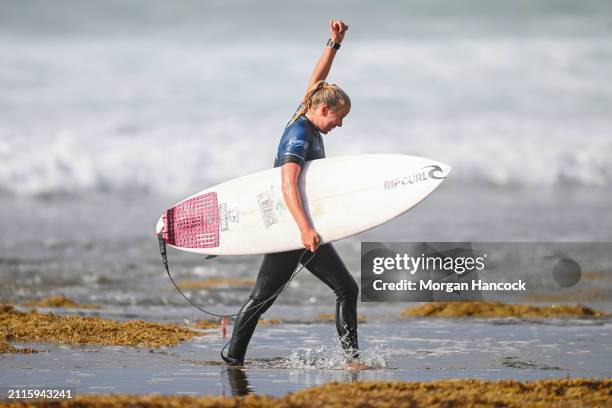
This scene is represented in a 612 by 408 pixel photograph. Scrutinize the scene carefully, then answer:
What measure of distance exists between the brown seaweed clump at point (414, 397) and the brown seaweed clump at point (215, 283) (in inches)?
347

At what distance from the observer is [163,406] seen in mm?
4570

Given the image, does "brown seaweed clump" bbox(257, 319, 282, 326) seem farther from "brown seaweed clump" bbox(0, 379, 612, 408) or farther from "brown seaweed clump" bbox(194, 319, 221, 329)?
"brown seaweed clump" bbox(0, 379, 612, 408)

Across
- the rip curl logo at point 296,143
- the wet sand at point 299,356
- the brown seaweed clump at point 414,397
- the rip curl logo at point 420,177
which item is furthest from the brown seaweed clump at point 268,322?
the brown seaweed clump at point 414,397

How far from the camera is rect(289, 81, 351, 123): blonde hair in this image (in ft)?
19.4

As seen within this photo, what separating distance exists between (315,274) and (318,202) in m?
0.46

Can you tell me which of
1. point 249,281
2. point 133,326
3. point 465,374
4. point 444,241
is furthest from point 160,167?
point 465,374

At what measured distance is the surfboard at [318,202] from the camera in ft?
20.3

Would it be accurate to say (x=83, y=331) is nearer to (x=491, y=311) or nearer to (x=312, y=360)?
(x=312, y=360)

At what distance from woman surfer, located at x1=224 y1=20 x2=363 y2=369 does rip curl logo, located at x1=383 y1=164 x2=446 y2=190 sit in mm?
560

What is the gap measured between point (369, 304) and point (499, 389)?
21.6 ft

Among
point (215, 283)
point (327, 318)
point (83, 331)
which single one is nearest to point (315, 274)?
point (83, 331)

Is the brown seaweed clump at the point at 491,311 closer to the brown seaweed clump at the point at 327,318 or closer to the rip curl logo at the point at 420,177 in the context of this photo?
the brown seaweed clump at the point at 327,318

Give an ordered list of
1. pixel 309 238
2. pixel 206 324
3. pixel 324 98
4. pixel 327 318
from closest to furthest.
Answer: pixel 309 238, pixel 324 98, pixel 206 324, pixel 327 318

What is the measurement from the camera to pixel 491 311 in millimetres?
9961
